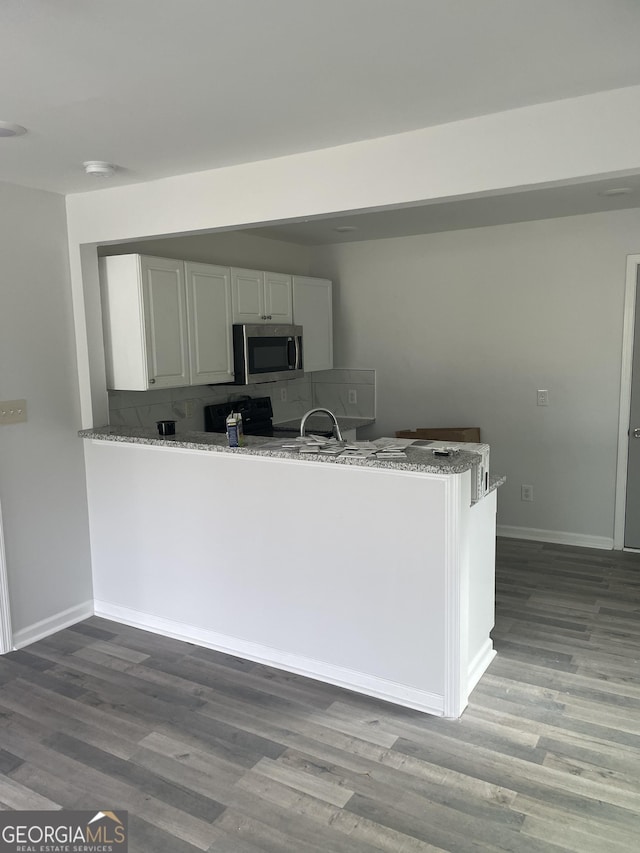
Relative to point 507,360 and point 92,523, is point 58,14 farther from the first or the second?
point 507,360

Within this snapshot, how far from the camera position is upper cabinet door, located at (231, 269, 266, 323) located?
4.24m

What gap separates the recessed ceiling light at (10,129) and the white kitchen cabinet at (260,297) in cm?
190

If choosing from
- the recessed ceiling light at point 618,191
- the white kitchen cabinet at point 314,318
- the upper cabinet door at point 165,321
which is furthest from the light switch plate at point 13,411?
the recessed ceiling light at point 618,191

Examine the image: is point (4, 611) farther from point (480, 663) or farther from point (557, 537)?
point (557, 537)

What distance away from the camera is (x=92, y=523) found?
370 centimetres

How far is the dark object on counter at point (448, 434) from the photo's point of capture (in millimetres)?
4863

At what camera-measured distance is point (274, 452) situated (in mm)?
2951

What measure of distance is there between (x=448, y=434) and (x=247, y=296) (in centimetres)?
185

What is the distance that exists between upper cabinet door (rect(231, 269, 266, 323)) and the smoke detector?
136 centimetres

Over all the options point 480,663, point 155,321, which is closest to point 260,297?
point 155,321

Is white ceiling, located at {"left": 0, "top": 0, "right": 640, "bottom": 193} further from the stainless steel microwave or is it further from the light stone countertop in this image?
the stainless steel microwave

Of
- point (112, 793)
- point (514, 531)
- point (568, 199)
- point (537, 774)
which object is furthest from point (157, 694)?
point (568, 199)

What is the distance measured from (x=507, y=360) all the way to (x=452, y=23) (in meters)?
3.45

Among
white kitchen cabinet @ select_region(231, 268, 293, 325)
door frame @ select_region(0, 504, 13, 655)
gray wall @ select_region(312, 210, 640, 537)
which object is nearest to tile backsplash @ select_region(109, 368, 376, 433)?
gray wall @ select_region(312, 210, 640, 537)
